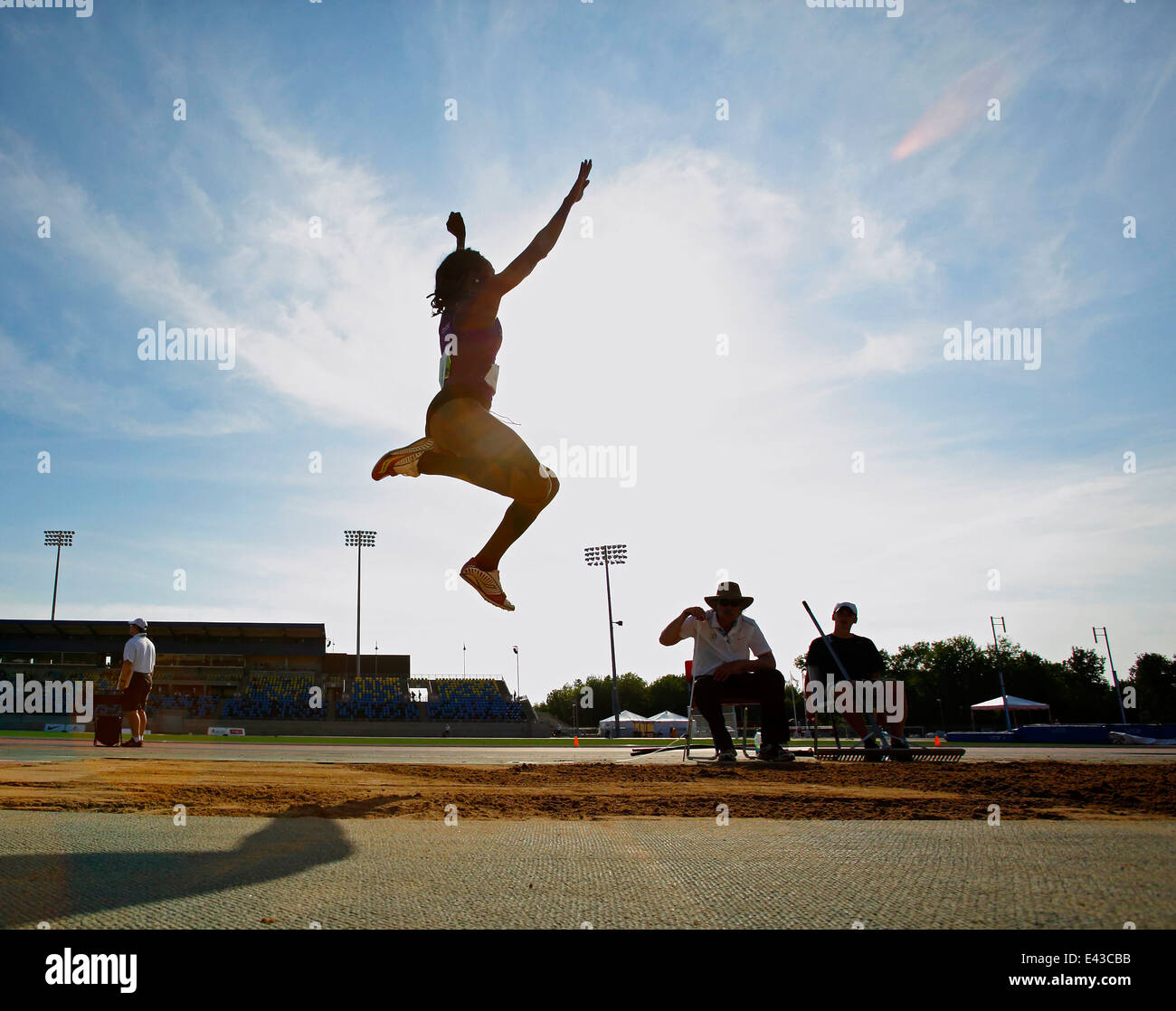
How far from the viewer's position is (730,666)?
679 cm

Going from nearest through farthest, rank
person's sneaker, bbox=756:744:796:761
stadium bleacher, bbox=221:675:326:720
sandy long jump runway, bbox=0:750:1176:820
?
sandy long jump runway, bbox=0:750:1176:820, person's sneaker, bbox=756:744:796:761, stadium bleacher, bbox=221:675:326:720

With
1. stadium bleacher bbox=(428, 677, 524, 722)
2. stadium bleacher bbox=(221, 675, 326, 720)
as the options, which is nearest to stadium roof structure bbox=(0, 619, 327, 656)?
stadium bleacher bbox=(221, 675, 326, 720)

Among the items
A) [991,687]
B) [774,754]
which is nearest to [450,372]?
[774,754]

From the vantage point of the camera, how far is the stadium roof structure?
58406 mm

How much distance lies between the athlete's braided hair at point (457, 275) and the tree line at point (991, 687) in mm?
65597

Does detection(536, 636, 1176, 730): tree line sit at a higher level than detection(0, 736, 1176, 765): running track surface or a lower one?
lower

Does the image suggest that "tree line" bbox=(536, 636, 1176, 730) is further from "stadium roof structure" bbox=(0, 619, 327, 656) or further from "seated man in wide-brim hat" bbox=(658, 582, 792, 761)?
"seated man in wide-brim hat" bbox=(658, 582, 792, 761)


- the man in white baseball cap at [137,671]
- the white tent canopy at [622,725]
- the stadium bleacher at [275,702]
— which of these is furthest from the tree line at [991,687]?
the man in white baseball cap at [137,671]

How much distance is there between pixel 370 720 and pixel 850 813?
170 feet
